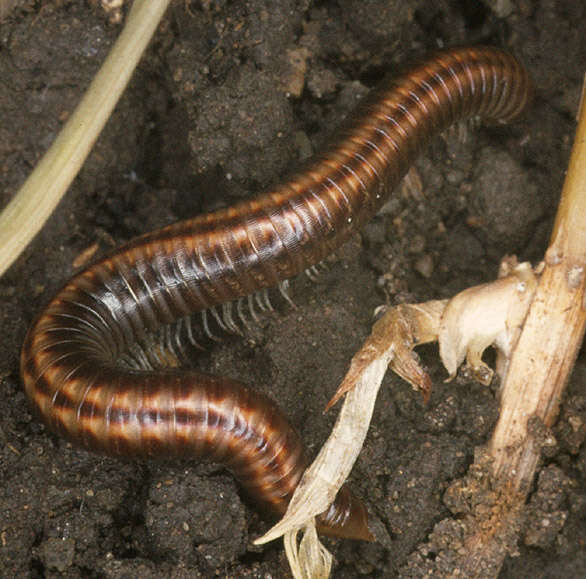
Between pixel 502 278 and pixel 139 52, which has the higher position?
pixel 139 52

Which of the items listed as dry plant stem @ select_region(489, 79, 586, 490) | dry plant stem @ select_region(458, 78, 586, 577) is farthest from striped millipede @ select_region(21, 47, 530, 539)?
dry plant stem @ select_region(489, 79, 586, 490)

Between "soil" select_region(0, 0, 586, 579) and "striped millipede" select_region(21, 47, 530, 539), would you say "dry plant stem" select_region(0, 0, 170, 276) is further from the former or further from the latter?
"soil" select_region(0, 0, 586, 579)

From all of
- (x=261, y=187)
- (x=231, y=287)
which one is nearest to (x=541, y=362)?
(x=231, y=287)

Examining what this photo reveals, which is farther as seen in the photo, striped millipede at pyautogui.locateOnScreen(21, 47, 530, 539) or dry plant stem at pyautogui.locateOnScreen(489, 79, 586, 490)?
dry plant stem at pyautogui.locateOnScreen(489, 79, 586, 490)

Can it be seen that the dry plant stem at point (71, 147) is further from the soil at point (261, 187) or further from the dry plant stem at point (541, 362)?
the dry plant stem at point (541, 362)

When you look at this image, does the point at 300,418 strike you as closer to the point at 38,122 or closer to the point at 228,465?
the point at 228,465

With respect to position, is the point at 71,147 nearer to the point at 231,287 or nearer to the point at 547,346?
the point at 231,287

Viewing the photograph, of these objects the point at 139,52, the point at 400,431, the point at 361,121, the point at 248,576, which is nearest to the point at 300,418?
the point at 400,431
